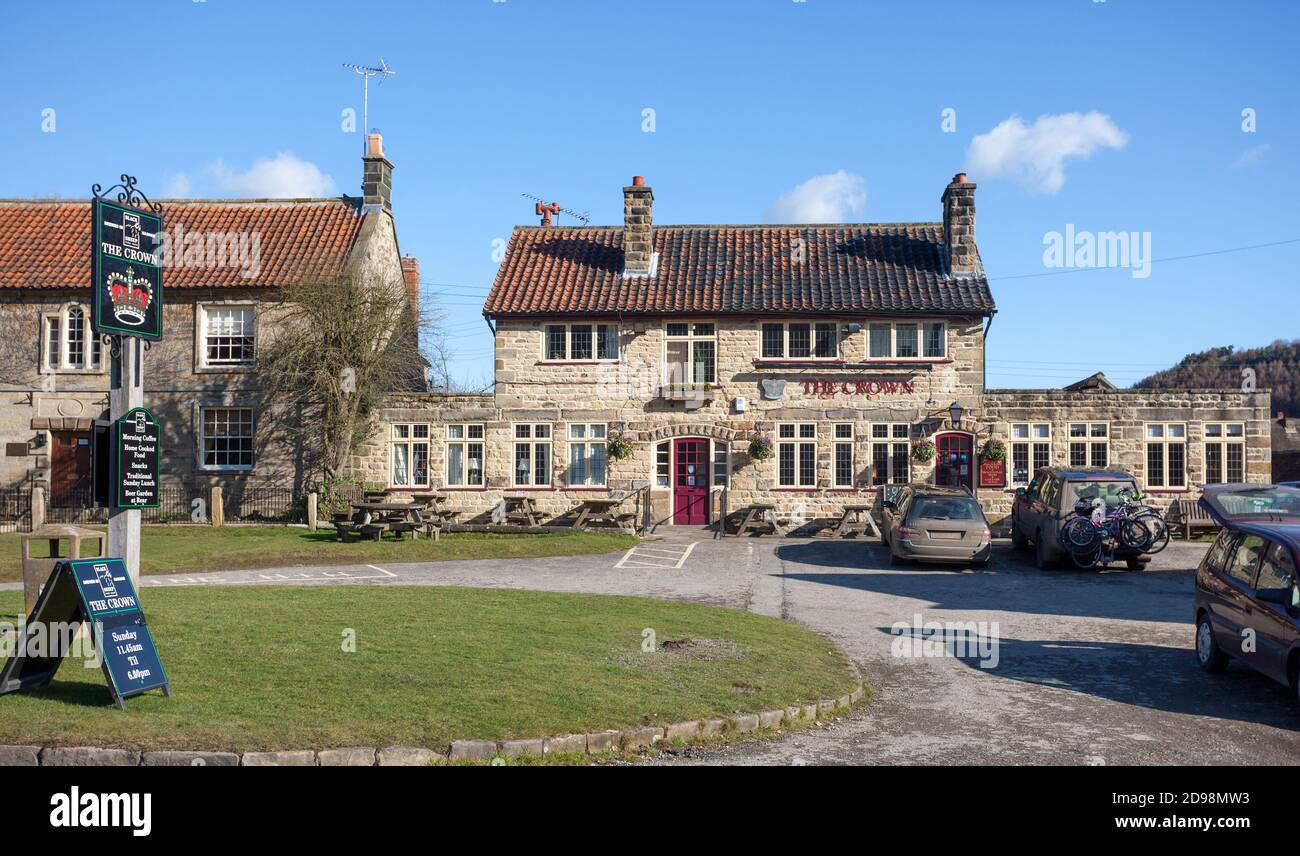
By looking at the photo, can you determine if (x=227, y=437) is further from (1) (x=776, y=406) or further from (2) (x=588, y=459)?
(1) (x=776, y=406)

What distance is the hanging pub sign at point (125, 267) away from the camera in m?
10.6

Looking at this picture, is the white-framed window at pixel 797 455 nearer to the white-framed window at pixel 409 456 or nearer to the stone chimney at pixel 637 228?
the stone chimney at pixel 637 228

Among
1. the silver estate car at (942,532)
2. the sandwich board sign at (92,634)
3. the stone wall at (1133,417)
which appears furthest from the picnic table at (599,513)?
the sandwich board sign at (92,634)

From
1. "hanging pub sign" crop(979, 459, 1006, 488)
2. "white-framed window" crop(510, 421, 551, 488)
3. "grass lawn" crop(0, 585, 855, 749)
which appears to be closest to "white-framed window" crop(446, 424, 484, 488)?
"white-framed window" crop(510, 421, 551, 488)

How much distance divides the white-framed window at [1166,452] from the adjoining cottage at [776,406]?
1.5 inches

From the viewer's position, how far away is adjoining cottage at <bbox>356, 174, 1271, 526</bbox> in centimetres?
2814

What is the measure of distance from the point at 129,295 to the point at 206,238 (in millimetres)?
22131

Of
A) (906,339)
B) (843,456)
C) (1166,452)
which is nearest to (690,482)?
(843,456)

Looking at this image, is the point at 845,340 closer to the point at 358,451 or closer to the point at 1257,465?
the point at 1257,465

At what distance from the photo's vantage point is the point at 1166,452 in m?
28.1

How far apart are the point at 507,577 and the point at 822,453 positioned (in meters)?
11.9

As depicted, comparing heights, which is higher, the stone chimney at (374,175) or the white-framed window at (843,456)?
the stone chimney at (374,175)

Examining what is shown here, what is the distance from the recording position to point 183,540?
24234mm

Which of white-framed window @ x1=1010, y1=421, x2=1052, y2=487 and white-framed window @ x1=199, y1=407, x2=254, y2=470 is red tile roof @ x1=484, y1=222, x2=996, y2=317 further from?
white-framed window @ x1=199, y1=407, x2=254, y2=470
